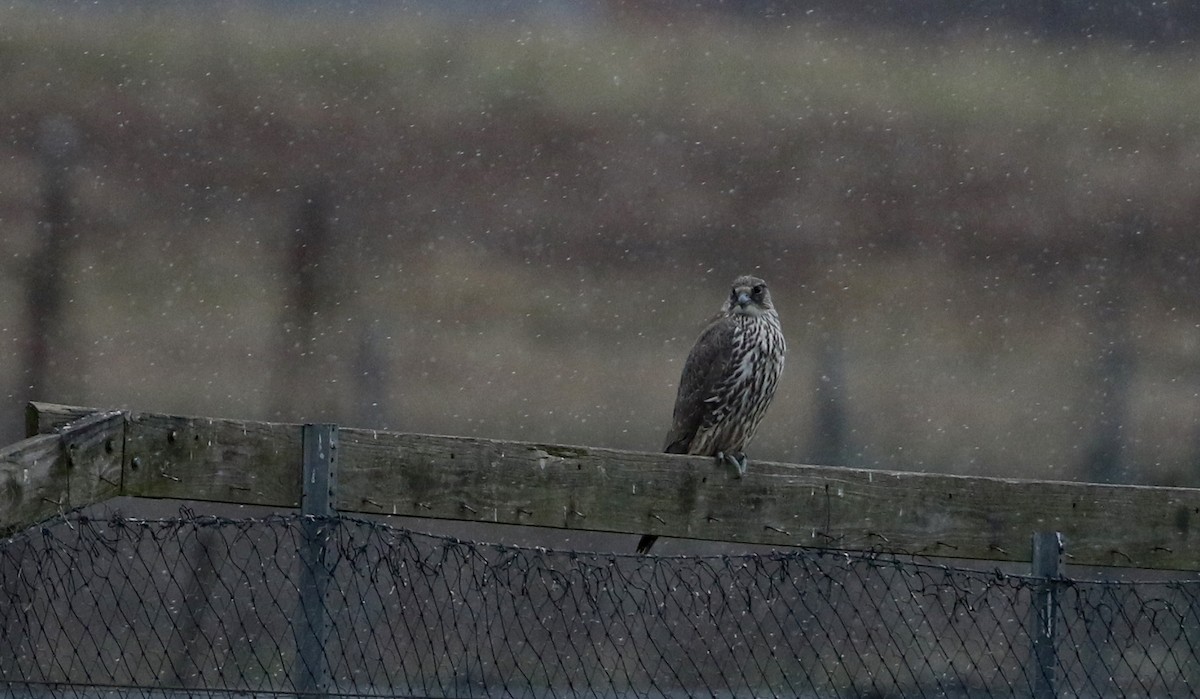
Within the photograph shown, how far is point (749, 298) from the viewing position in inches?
187

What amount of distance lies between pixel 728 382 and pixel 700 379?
0.09m

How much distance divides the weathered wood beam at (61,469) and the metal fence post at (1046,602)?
179 centimetres

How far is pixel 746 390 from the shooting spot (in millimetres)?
4586

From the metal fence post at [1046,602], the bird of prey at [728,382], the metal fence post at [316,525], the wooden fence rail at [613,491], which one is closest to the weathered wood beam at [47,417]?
the wooden fence rail at [613,491]

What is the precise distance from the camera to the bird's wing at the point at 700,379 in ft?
15.1

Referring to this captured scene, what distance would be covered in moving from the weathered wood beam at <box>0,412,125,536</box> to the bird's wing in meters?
2.27

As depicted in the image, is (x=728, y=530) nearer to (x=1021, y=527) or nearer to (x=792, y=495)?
(x=792, y=495)

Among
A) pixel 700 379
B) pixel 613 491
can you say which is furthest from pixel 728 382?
pixel 613 491

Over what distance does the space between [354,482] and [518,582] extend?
6173mm

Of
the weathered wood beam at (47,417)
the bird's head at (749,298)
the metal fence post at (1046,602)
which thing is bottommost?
the metal fence post at (1046,602)

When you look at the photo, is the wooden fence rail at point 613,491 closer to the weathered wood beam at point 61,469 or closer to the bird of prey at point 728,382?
the weathered wood beam at point 61,469

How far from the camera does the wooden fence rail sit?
2645 millimetres

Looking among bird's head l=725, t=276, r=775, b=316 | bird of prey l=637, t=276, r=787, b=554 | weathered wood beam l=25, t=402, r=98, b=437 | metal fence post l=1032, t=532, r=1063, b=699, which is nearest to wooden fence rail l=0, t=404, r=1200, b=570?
weathered wood beam l=25, t=402, r=98, b=437

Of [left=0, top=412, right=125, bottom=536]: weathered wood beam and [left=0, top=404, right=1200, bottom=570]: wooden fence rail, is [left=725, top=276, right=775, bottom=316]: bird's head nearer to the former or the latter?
[left=0, top=404, right=1200, bottom=570]: wooden fence rail
